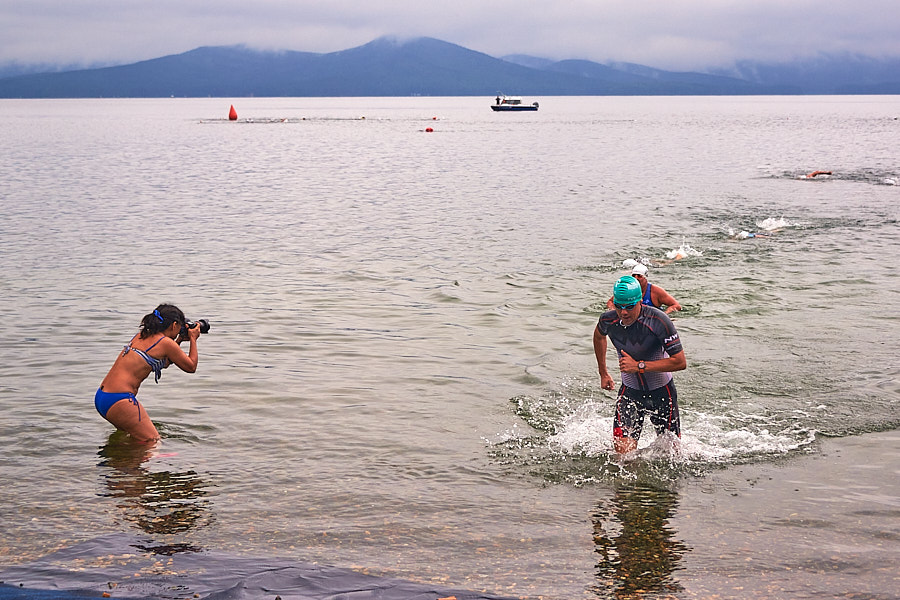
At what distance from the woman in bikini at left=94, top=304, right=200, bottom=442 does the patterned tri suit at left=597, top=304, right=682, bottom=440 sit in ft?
15.4

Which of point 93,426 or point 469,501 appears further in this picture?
point 93,426

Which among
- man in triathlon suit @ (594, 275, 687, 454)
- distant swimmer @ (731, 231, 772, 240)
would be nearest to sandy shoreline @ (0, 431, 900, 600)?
man in triathlon suit @ (594, 275, 687, 454)

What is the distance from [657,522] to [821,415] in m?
4.29

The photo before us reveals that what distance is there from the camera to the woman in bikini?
31.2 feet

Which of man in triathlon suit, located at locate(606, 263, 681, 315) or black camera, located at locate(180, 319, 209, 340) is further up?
man in triathlon suit, located at locate(606, 263, 681, 315)

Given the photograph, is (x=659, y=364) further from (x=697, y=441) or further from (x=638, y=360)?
(x=697, y=441)

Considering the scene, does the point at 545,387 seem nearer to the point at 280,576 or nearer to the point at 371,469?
the point at 371,469

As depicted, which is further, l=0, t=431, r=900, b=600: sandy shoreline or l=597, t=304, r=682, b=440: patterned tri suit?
l=597, t=304, r=682, b=440: patterned tri suit

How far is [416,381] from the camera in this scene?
42.5 feet

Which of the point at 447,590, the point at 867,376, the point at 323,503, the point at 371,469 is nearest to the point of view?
the point at 447,590

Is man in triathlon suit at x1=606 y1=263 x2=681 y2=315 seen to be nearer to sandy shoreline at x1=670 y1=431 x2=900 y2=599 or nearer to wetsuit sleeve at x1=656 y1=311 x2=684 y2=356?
wetsuit sleeve at x1=656 y1=311 x2=684 y2=356

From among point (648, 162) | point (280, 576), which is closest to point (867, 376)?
point (280, 576)

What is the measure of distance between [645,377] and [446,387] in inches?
168

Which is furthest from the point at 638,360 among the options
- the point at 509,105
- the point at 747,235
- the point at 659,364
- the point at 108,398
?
the point at 509,105
